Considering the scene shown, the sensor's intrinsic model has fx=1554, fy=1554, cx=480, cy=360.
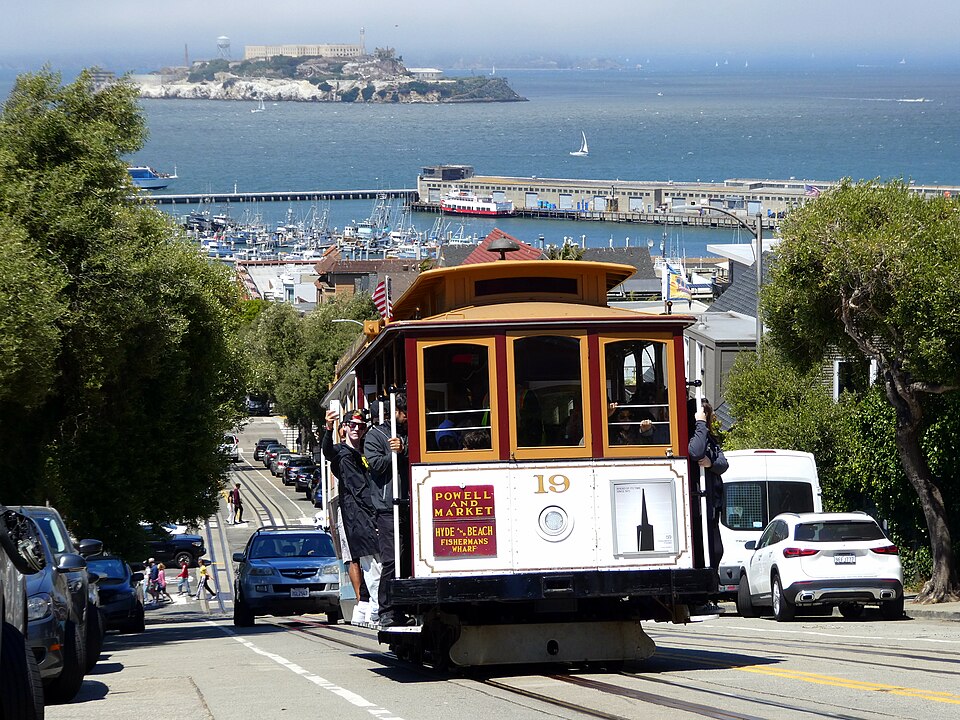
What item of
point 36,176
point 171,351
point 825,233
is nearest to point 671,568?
point 825,233

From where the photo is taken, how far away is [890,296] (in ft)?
78.7

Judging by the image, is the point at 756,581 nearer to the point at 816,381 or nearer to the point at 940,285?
the point at 940,285

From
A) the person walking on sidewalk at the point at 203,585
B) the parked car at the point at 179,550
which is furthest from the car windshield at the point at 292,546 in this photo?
the parked car at the point at 179,550

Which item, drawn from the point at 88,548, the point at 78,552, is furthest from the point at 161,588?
the point at 88,548

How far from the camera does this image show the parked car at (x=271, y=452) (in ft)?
277

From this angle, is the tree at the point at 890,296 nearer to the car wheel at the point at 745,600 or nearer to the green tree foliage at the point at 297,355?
the car wheel at the point at 745,600

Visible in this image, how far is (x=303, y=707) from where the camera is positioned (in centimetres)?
1159

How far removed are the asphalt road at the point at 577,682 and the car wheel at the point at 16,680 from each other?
11.6 feet

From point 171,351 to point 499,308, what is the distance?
56.8 feet

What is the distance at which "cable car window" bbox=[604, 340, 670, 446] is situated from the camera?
43.2 feet

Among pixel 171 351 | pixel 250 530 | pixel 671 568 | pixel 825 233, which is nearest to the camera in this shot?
pixel 671 568

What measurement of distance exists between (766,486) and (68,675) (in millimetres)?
14950

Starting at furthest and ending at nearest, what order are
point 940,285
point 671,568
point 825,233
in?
point 825,233
point 940,285
point 671,568

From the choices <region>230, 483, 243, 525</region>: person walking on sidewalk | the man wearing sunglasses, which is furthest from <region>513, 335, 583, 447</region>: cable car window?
<region>230, 483, 243, 525</region>: person walking on sidewalk
